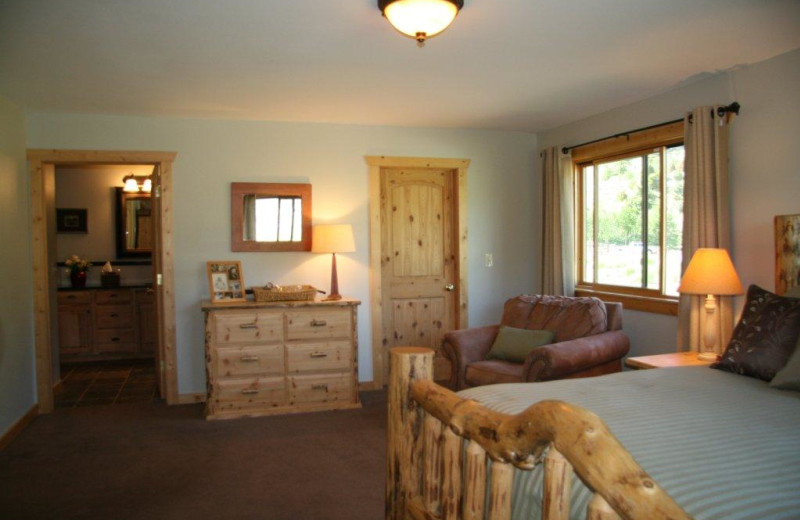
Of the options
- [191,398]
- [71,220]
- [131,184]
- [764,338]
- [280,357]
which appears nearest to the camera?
[764,338]

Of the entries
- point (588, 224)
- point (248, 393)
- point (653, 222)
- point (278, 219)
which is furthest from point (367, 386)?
point (653, 222)

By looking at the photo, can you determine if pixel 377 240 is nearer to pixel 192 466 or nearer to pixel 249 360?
pixel 249 360

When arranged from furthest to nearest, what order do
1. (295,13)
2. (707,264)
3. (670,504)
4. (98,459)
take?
(98,459) < (707,264) < (295,13) < (670,504)

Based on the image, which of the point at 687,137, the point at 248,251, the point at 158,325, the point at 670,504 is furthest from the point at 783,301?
the point at 158,325

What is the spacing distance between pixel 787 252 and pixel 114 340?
21.1ft

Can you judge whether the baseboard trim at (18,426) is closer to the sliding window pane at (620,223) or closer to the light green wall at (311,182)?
the light green wall at (311,182)

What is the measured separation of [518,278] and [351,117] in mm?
2210

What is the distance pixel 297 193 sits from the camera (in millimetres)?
4965

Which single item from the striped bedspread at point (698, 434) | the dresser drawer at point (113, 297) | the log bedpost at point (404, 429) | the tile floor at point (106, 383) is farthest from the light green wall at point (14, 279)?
the striped bedspread at point (698, 434)

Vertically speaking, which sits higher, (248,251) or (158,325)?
(248,251)

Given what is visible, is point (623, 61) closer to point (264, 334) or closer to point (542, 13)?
point (542, 13)

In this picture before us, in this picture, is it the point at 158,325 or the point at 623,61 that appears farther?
the point at 158,325

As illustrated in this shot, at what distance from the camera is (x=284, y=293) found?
4.52 m

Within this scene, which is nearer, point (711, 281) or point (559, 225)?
point (711, 281)
